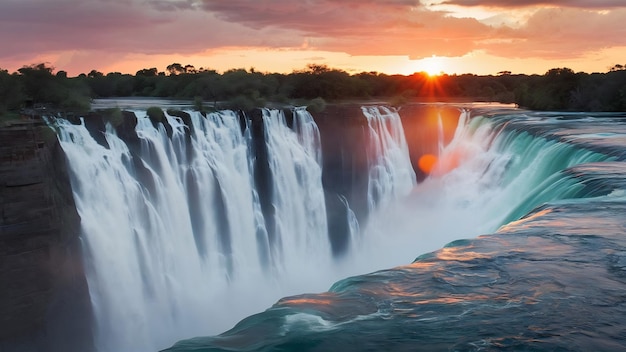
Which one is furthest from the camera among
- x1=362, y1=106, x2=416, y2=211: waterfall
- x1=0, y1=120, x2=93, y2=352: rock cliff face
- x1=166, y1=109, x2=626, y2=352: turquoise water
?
x1=362, y1=106, x2=416, y2=211: waterfall

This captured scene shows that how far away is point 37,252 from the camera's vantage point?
16297mm

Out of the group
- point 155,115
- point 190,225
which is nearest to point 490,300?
point 190,225

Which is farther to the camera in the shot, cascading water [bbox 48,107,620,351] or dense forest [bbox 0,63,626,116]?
dense forest [bbox 0,63,626,116]

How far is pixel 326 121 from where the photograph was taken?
30.5 meters

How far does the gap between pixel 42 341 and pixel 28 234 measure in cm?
273

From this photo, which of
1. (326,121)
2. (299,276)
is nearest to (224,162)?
(299,276)

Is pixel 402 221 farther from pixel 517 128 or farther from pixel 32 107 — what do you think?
pixel 32 107

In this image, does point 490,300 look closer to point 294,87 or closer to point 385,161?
point 385,161

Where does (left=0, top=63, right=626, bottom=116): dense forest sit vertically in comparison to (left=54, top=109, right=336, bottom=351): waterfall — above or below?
above

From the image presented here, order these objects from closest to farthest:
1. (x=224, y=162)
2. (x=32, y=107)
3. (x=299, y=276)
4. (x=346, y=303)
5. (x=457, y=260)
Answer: (x=346, y=303), (x=457, y=260), (x=32, y=107), (x=224, y=162), (x=299, y=276)

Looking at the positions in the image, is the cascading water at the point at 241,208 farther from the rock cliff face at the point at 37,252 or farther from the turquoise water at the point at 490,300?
the turquoise water at the point at 490,300

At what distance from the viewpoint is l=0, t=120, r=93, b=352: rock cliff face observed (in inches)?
625

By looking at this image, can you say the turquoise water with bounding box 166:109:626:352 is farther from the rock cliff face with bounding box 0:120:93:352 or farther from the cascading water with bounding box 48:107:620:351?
the rock cliff face with bounding box 0:120:93:352

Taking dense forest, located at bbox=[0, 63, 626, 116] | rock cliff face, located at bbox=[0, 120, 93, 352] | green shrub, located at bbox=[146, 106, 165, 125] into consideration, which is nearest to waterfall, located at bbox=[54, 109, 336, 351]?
green shrub, located at bbox=[146, 106, 165, 125]
